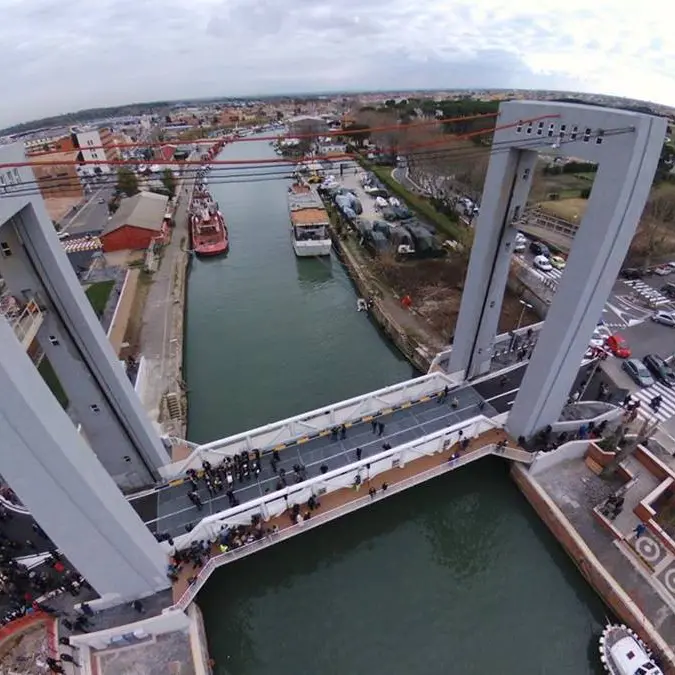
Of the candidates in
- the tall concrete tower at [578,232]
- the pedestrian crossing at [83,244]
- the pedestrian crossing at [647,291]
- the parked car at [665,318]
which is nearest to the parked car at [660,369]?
the parked car at [665,318]

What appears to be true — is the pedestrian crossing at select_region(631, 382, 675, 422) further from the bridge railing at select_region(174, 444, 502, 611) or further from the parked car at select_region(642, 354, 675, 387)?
the bridge railing at select_region(174, 444, 502, 611)

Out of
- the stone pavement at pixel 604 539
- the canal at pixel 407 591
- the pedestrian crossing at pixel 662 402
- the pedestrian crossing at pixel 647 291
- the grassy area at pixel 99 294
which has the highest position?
the grassy area at pixel 99 294

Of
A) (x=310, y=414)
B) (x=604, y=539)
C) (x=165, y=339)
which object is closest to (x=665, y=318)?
(x=604, y=539)

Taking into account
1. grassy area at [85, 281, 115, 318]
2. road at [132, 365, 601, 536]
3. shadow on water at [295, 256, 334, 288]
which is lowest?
shadow on water at [295, 256, 334, 288]

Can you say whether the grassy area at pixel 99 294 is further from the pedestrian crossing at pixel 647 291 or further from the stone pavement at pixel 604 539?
the pedestrian crossing at pixel 647 291

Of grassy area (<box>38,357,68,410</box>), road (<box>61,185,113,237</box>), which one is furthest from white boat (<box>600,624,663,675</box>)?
road (<box>61,185,113,237</box>)

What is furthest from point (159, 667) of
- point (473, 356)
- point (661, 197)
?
point (661, 197)

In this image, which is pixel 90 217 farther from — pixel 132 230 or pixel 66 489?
pixel 66 489
